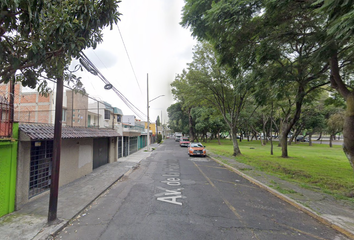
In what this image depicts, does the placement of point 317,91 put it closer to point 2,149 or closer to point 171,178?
point 171,178

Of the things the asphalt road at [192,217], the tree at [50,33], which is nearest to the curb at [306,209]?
the asphalt road at [192,217]

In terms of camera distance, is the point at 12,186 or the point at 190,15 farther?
the point at 190,15

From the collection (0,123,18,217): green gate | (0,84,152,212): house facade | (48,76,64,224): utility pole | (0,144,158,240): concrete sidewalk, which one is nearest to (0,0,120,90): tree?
(48,76,64,224): utility pole

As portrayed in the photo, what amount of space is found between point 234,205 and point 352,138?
15.7 feet

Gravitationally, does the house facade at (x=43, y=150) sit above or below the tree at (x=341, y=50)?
below

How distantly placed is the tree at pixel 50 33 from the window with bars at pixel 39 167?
9.03ft

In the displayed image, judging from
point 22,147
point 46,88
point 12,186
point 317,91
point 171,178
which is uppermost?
point 317,91

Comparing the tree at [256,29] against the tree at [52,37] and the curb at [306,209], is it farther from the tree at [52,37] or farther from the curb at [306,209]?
the curb at [306,209]

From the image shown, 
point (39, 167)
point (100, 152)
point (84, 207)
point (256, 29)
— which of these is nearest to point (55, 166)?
point (84, 207)

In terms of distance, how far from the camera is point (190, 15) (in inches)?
304

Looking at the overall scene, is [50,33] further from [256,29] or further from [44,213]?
[256,29]

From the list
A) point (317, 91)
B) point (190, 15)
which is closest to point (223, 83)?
point (317, 91)

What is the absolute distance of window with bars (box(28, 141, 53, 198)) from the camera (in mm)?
6107

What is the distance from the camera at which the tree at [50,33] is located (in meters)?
3.46
